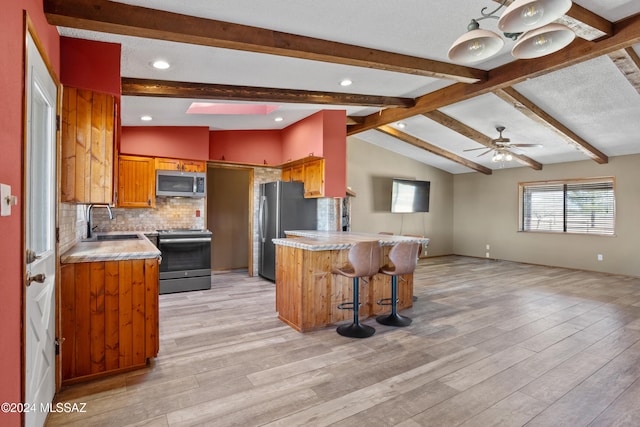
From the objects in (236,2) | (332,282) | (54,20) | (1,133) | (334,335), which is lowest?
(334,335)

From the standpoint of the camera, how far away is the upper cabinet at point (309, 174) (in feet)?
17.5

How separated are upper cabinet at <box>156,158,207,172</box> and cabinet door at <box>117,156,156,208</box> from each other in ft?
0.39

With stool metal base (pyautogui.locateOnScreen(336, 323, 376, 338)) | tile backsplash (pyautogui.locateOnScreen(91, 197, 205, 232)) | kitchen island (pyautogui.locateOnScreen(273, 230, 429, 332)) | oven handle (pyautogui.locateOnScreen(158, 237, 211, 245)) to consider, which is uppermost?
tile backsplash (pyautogui.locateOnScreen(91, 197, 205, 232))

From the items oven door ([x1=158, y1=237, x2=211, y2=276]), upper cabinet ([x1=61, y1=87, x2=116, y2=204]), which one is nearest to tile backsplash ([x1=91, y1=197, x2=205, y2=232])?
oven door ([x1=158, y1=237, x2=211, y2=276])

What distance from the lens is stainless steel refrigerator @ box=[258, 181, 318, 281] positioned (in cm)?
568

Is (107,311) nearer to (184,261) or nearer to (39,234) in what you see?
(39,234)

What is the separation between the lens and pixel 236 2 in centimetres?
233

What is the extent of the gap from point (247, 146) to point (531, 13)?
502 centimetres

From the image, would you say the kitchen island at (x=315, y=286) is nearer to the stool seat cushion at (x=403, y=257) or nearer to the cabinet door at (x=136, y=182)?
the stool seat cushion at (x=403, y=257)

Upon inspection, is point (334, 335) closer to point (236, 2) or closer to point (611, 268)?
point (236, 2)

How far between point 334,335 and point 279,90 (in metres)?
2.91

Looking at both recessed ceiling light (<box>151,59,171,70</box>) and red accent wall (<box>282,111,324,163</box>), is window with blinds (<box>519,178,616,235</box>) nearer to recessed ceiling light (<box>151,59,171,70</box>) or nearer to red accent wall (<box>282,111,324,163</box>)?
red accent wall (<box>282,111,324,163</box>)

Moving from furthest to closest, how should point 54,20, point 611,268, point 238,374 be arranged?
point 611,268 < point 238,374 < point 54,20

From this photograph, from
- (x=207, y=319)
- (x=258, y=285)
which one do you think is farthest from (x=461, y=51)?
(x=258, y=285)
